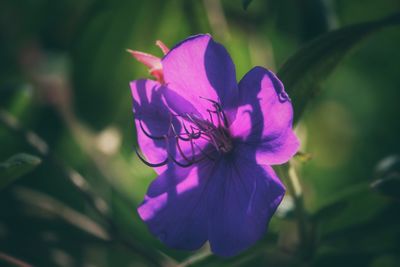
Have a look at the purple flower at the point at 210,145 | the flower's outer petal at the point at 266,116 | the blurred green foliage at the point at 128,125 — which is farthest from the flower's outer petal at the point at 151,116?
the blurred green foliage at the point at 128,125

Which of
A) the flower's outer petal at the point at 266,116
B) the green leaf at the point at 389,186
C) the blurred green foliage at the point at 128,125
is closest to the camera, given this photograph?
the flower's outer petal at the point at 266,116

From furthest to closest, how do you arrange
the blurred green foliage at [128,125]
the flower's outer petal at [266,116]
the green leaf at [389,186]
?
the blurred green foliage at [128,125], the green leaf at [389,186], the flower's outer petal at [266,116]

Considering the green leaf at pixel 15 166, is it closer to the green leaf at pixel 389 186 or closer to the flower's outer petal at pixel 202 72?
the flower's outer petal at pixel 202 72

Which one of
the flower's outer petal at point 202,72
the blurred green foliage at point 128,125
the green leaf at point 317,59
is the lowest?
the blurred green foliage at point 128,125

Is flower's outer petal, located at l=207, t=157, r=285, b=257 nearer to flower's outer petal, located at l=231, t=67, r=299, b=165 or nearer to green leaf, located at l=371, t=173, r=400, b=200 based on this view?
flower's outer petal, located at l=231, t=67, r=299, b=165

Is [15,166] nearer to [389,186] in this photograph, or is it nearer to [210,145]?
[210,145]
